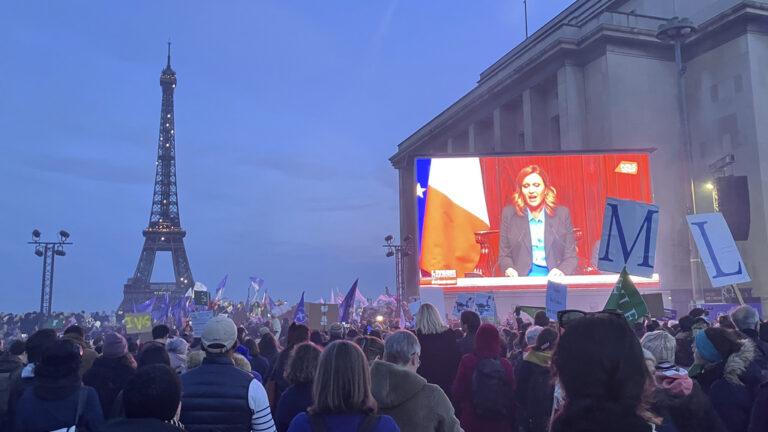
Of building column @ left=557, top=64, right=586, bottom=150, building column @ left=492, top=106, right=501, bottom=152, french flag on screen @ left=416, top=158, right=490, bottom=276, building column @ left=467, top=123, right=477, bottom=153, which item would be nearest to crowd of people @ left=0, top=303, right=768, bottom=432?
french flag on screen @ left=416, top=158, right=490, bottom=276

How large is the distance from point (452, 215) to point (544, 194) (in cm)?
423

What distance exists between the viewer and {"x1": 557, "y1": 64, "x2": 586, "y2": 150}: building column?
3453 cm

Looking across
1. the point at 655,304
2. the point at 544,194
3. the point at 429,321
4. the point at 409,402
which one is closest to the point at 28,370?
the point at 409,402

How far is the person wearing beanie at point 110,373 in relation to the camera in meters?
6.11

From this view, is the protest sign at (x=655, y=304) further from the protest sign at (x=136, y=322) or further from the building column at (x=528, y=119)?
the building column at (x=528, y=119)

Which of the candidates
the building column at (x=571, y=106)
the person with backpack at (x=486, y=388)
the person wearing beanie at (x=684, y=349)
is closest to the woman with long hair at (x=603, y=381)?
the person with backpack at (x=486, y=388)

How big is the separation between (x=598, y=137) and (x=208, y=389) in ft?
107

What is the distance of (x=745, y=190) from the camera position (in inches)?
898

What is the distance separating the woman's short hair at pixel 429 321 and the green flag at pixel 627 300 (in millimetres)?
2195

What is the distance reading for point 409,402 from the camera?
4.02m

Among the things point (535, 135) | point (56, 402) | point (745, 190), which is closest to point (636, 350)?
point (56, 402)

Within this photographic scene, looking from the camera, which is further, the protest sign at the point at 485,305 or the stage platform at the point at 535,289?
the stage platform at the point at 535,289

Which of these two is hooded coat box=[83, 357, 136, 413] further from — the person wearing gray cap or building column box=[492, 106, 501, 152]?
building column box=[492, 106, 501, 152]

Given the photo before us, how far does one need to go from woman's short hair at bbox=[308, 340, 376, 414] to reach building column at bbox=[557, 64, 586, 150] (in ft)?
107
